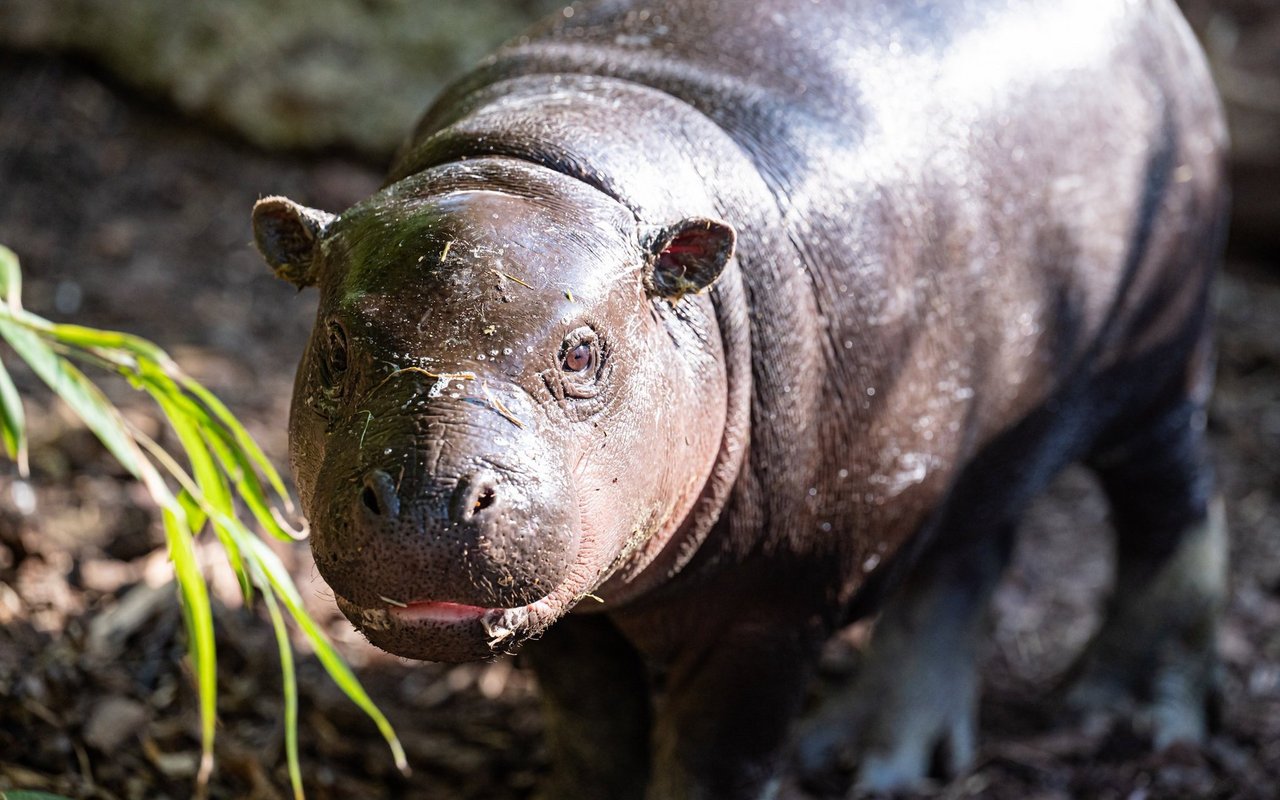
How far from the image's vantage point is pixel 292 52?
6070 mm

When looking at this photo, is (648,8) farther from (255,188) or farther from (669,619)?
(255,188)

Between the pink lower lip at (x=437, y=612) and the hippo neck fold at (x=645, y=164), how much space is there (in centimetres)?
40

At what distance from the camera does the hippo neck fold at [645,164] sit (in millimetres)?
2365

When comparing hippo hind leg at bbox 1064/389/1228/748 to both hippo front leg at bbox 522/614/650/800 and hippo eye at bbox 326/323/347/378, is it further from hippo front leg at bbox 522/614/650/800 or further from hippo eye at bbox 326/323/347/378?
hippo eye at bbox 326/323/347/378

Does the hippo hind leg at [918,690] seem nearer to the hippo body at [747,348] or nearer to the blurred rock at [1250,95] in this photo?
the hippo body at [747,348]

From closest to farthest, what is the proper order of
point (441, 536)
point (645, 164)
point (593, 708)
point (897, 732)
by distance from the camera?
point (441, 536) → point (645, 164) → point (593, 708) → point (897, 732)

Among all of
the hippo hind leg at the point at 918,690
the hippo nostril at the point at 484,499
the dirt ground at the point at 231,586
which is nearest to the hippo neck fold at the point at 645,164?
the hippo nostril at the point at 484,499

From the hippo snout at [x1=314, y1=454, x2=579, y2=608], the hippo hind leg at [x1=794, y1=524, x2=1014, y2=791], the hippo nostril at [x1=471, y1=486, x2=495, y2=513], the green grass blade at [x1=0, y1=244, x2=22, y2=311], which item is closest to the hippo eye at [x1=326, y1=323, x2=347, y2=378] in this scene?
the hippo snout at [x1=314, y1=454, x2=579, y2=608]

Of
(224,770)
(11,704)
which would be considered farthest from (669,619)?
(11,704)

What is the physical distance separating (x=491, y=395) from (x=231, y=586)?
2054 millimetres

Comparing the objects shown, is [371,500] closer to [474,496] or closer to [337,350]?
[474,496]

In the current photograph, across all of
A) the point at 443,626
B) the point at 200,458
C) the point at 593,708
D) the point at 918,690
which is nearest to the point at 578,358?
the point at 443,626

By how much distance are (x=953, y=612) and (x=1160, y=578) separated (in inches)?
23.0

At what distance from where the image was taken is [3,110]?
588cm
